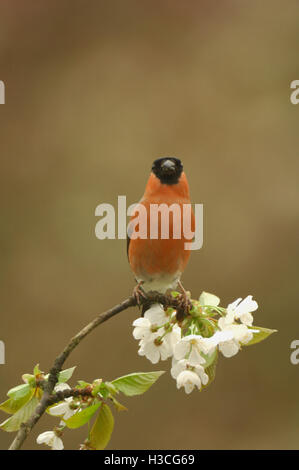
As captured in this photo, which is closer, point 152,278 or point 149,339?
point 149,339

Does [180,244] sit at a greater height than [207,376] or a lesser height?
greater

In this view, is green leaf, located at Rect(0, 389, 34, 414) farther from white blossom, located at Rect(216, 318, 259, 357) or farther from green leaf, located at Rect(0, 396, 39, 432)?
white blossom, located at Rect(216, 318, 259, 357)

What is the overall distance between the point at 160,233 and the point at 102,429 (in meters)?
0.65

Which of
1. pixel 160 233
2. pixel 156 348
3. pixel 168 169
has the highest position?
pixel 168 169

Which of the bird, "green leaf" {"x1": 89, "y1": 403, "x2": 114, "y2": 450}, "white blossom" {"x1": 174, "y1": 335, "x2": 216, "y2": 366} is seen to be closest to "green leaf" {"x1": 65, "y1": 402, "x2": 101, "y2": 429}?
"green leaf" {"x1": 89, "y1": 403, "x2": 114, "y2": 450}

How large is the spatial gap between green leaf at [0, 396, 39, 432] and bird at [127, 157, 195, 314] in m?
0.59

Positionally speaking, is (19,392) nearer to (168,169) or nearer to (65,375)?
(65,375)

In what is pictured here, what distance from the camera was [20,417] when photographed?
69cm

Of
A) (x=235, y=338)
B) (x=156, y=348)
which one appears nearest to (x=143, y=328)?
(x=156, y=348)

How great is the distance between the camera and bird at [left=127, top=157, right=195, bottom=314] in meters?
1.28

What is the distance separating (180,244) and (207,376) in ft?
1.98
